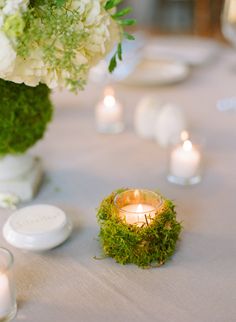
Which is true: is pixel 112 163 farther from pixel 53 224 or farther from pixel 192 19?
pixel 192 19

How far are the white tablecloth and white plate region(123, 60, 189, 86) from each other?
0.27 feet

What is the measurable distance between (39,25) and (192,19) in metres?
3.72

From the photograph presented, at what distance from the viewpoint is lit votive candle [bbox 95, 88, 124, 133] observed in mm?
1327

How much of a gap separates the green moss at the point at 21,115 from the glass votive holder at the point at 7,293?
294 millimetres

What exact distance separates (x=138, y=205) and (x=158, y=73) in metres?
0.85

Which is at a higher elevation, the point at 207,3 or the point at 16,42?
the point at 16,42

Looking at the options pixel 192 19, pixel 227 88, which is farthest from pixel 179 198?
pixel 192 19

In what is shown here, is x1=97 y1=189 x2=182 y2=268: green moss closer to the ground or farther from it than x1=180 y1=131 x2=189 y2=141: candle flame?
farther from it

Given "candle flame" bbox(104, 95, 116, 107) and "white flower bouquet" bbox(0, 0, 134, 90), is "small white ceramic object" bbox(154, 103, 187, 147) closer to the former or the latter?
"candle flame" bbox(104, 95, 116, 107)

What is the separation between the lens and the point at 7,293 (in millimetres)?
719

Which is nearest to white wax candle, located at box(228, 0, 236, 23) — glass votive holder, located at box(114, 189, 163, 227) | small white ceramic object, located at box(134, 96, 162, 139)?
small white ceramic object, located at box(134, 96, 162, 139)

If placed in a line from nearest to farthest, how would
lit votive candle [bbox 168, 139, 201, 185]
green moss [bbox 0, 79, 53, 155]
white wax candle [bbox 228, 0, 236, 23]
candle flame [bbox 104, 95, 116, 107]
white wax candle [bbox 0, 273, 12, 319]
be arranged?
white wax candle [bbox 0, 273, 12, 319] → green moss [bbox 0, 79, 53, 155] → lit votive candle [bbox 168, 139, 201, 185] → candle flame [bbox 104, 95, 116, 107] → white wax candle [bbox 228, 0, 236, 23]

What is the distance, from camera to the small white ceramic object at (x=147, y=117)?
1.28 m

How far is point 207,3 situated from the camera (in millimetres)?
3104
